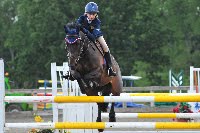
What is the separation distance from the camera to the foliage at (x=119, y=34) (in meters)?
36.4

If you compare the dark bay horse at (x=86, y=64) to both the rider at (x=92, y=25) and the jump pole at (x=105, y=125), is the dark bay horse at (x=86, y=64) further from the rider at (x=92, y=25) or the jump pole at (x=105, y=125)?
the jump pole at (x=105, y=125)

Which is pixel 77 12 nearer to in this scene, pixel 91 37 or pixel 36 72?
pixel 36 72

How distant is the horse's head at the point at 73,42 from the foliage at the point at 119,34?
91.4 ft

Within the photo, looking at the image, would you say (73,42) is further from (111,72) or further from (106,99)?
(106,99)

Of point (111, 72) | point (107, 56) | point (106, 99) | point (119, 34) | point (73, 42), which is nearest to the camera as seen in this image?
point (106, 99)

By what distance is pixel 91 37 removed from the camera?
8453 mm

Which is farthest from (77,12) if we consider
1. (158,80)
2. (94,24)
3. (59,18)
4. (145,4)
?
(94,24)

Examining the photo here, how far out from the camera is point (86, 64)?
812 cm

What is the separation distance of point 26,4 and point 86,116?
33.0 metres

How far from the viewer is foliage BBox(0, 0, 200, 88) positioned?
3641 centimetres

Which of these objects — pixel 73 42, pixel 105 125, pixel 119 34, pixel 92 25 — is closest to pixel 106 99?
pixel 105 125

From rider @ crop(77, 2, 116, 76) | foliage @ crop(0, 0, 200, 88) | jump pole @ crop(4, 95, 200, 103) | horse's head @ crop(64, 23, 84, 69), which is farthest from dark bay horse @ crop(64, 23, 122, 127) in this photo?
foliage @ crop(0, 0, 200, 88)

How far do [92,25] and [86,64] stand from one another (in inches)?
28.7

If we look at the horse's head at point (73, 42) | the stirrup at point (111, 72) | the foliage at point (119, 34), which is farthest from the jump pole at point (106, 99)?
the foliage at point (119, 34)
